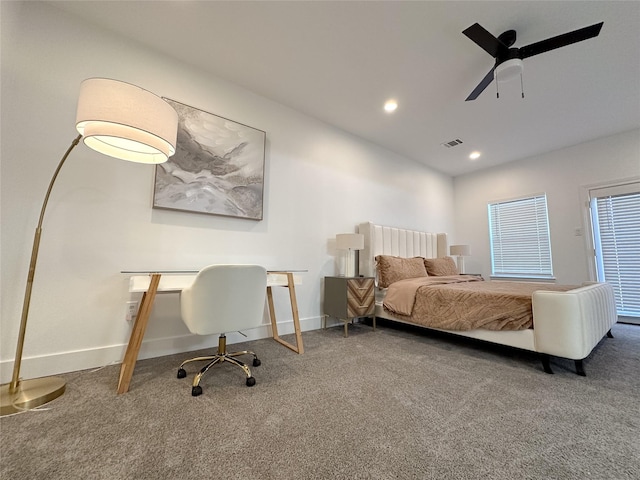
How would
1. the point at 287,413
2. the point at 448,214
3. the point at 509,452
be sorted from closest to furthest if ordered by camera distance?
1. the point at 509,452
2. the point at 287,413
3. the point at 448,214

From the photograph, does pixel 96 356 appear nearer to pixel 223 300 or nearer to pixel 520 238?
pixel 223 300

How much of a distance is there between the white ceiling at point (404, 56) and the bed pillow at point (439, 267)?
207cm

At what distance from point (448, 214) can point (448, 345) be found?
3696mm

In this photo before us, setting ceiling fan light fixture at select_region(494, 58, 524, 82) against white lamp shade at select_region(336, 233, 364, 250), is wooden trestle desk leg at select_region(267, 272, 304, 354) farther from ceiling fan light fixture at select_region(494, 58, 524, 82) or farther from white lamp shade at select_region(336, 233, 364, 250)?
ceiling fan light fixture at select_region(494, 58, 524, 82)

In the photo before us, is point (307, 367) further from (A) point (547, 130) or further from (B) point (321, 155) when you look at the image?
(A) point (547, 130)

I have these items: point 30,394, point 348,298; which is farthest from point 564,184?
point 30,394

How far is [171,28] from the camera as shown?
218 centimetres

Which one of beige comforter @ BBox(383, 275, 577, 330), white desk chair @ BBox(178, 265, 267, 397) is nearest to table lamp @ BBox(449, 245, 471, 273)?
beige comforter @ BBox(383, 275, 577, 330)

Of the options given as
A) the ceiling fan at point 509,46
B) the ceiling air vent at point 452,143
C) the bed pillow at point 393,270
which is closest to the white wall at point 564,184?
the ceiling air vent at point 452,143

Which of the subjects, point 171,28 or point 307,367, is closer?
point 307,367

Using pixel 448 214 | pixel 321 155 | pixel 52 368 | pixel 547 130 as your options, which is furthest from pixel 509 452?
pixel 448 214

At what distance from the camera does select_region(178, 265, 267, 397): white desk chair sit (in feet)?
5.20

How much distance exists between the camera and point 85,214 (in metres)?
2.02

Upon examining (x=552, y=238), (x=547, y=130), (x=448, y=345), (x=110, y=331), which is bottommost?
(x=448, y=345)
